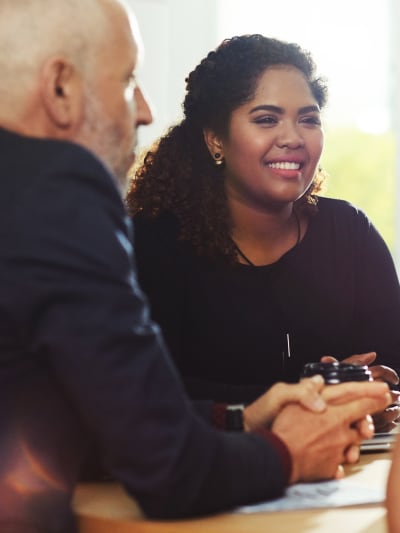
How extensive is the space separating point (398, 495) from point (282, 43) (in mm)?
1678

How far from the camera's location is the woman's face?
8.02ft

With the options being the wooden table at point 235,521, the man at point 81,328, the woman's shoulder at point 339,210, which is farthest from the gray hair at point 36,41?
the woman's shoulder at point 339,210

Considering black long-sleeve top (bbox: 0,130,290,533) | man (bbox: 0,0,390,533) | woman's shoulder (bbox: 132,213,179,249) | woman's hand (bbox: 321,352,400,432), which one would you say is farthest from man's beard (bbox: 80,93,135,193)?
woman's shoulder (bbox: 132,213,179,249)

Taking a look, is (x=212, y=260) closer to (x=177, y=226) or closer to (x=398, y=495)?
(x=177, y=226)

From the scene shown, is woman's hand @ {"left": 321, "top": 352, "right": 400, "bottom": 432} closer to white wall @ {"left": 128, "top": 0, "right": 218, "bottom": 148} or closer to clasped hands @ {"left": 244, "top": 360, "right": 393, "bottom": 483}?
clasped hands @ {"left": 244, "top": 360, "right": 393, "bottom": 483}

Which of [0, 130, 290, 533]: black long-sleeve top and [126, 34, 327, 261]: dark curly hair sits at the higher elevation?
[126, 34, 327, 261]: dark curly hair

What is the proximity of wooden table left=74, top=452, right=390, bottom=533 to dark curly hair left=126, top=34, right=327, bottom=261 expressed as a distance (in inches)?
44.2

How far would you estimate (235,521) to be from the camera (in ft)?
4.04

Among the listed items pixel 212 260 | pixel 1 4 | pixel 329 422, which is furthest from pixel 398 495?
pixel 212 260

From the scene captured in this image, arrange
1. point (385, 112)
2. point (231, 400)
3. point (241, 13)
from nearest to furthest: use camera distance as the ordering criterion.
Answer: point (231, 400) → point (385, 112) → point (241, 13)

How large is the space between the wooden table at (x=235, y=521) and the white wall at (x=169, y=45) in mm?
3668

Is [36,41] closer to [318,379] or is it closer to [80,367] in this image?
[80,367]

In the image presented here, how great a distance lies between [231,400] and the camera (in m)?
2.11

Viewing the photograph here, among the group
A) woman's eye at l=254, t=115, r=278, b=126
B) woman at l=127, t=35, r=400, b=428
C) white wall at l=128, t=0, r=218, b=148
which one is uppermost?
white wall at l=128, t=0, r=218, b=148
